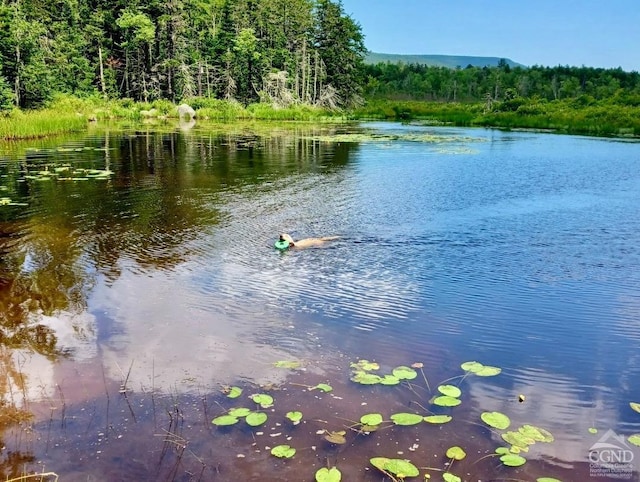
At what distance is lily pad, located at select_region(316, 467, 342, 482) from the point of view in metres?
3.76

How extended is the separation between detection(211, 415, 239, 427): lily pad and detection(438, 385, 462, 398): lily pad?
1918 millimetres

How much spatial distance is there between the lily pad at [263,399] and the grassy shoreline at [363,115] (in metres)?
26.6

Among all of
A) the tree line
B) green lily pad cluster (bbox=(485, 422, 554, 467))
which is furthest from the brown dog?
the tree line

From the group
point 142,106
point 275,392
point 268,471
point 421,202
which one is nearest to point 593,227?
point 421,202

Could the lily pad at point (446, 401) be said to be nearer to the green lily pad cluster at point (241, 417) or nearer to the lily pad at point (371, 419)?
the lily pad at point (371, 419)

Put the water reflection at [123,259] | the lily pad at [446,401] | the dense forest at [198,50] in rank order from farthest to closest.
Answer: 1. the dense forest at [198,50]
2. the water reflection at [123,259]
3. the lily pad at [446,401]

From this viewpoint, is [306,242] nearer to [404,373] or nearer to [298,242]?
[298,242]

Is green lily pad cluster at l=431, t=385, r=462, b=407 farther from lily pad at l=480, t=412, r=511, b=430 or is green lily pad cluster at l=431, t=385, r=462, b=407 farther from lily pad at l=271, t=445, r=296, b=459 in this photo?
lily pad at l=271, t=445, r=296, b=459

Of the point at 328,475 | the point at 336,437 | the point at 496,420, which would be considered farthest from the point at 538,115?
the point at 328,475

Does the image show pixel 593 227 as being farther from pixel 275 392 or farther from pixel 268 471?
pixel 268 471

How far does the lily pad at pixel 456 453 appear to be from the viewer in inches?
161

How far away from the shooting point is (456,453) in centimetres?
412

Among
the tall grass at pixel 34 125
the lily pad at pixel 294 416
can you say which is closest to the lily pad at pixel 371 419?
the lily pad at pixel 294 416

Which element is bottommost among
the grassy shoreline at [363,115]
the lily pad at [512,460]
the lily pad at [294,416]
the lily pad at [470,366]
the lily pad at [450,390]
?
the lily pad at [512,460]
